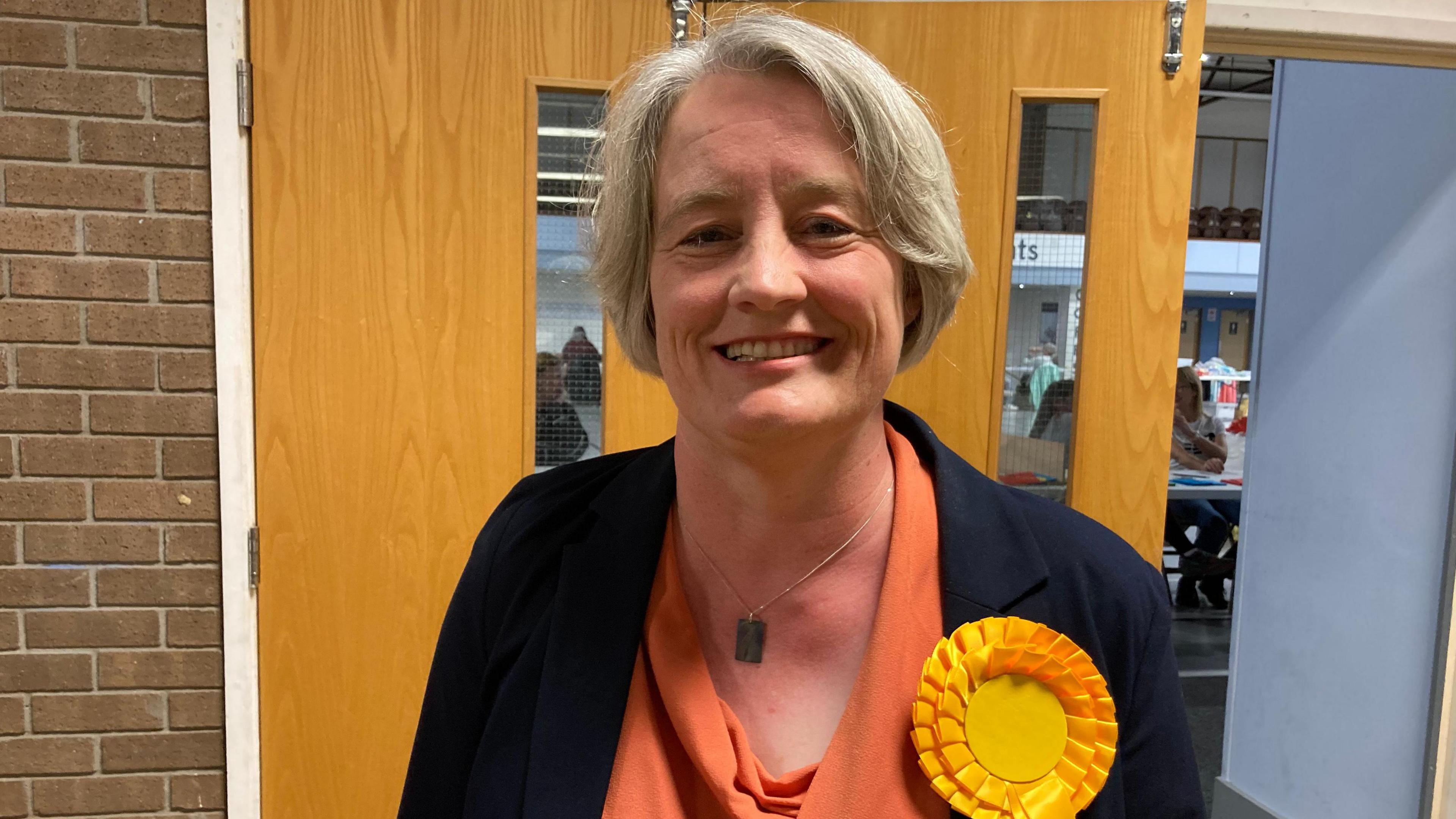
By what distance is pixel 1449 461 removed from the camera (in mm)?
2270

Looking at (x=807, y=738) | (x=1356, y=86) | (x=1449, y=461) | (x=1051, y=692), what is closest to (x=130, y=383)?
(x=807, y=738)

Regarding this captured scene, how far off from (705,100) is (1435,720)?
256cm

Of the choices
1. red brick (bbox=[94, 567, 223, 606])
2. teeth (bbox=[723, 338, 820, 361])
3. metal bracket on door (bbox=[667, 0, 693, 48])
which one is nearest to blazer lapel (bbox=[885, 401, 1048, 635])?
teeth (bbox=[723, 338, 820, 361])

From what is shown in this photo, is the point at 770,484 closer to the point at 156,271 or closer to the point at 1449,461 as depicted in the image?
the point at 156,271

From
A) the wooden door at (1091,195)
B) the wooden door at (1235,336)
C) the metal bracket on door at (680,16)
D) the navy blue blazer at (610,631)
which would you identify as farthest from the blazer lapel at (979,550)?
the wooden door at (1235,336)

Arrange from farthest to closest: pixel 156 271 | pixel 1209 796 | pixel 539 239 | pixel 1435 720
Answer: pixel 1209 796 → pixel 1435 720 → pixel 539 239 → pixel 156 271

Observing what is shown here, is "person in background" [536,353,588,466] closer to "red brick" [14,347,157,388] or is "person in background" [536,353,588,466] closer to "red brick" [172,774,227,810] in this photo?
"red brick" [14,347,157,388]

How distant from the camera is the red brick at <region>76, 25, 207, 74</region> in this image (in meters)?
1.59

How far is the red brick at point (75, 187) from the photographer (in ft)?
5.25

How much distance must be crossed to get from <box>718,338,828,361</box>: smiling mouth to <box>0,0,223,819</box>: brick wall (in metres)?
1.29

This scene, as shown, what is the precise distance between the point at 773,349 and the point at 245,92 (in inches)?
52.2

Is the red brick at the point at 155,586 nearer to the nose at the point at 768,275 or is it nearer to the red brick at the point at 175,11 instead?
the red brick at the point at 175,11

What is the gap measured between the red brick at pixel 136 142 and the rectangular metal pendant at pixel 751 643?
1.42m

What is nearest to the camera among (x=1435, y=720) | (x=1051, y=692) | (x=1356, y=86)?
(x=1051, y=692)
